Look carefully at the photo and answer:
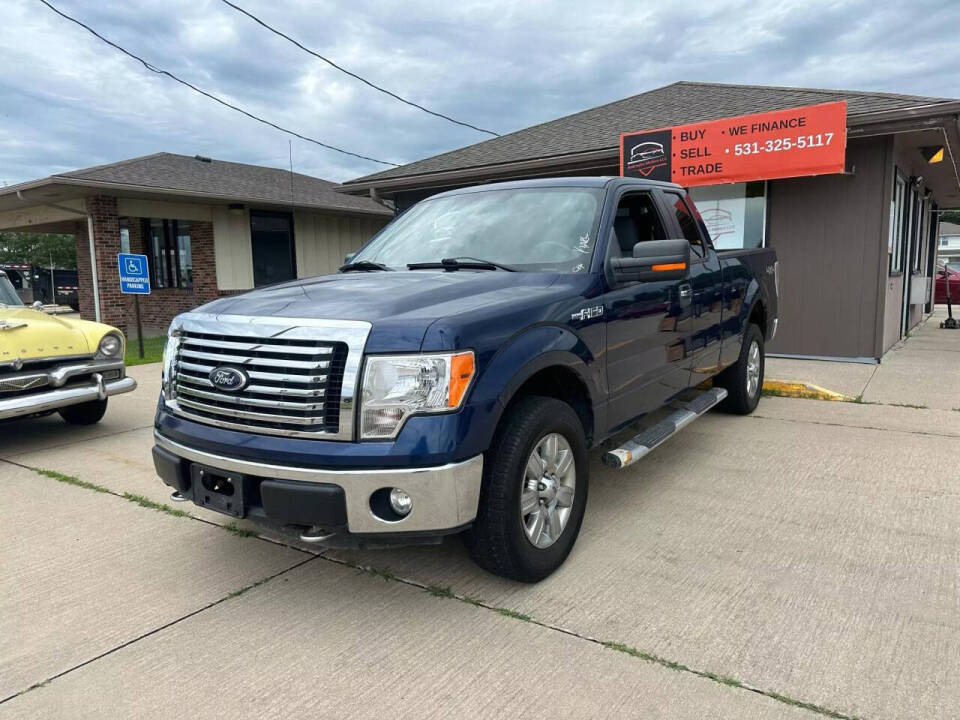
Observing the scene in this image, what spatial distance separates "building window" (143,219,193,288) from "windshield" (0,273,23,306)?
11055mm

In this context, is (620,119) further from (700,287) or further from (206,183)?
(206,183)

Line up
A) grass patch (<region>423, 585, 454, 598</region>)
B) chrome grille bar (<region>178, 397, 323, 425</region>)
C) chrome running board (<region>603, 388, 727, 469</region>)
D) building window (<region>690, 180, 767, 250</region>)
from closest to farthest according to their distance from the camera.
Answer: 1. chrome grille bar (<region>178, 397, 323, 425</region>)
2. grass patch (<region>423, 585, 454, 598</region>)
3. chrome running board (<region>603, 388, 727, 469</region>)
4. building window (<region>690, 180, 767, 250</region>)

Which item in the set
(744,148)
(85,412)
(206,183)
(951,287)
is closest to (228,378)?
(85,412)

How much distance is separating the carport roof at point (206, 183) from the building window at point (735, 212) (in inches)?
375

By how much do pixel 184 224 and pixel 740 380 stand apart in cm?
1485

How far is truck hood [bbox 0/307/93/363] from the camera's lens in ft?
17.5

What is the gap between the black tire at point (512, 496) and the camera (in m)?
2.85

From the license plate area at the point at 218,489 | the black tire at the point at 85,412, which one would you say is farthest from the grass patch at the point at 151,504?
the black tire at the point at 85,412

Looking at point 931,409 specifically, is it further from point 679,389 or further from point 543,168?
point 543,168

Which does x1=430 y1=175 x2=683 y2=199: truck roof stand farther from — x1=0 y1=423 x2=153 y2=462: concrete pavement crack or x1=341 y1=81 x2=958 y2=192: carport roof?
x1=341 y1=81 x2=958 y2=192: carport roof

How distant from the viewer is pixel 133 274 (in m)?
11.2

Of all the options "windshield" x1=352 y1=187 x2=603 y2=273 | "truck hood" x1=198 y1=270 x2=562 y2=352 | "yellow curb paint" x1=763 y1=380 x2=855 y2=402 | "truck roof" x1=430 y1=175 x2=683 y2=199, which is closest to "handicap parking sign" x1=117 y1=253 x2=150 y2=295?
"windshield" x1=352 y1=187 x2=603 y2=273

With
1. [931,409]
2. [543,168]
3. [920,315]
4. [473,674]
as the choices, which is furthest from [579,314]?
[920,315]

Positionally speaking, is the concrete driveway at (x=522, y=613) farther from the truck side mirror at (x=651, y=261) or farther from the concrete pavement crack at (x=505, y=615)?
the truck side mirror at (x=651, y=261)
